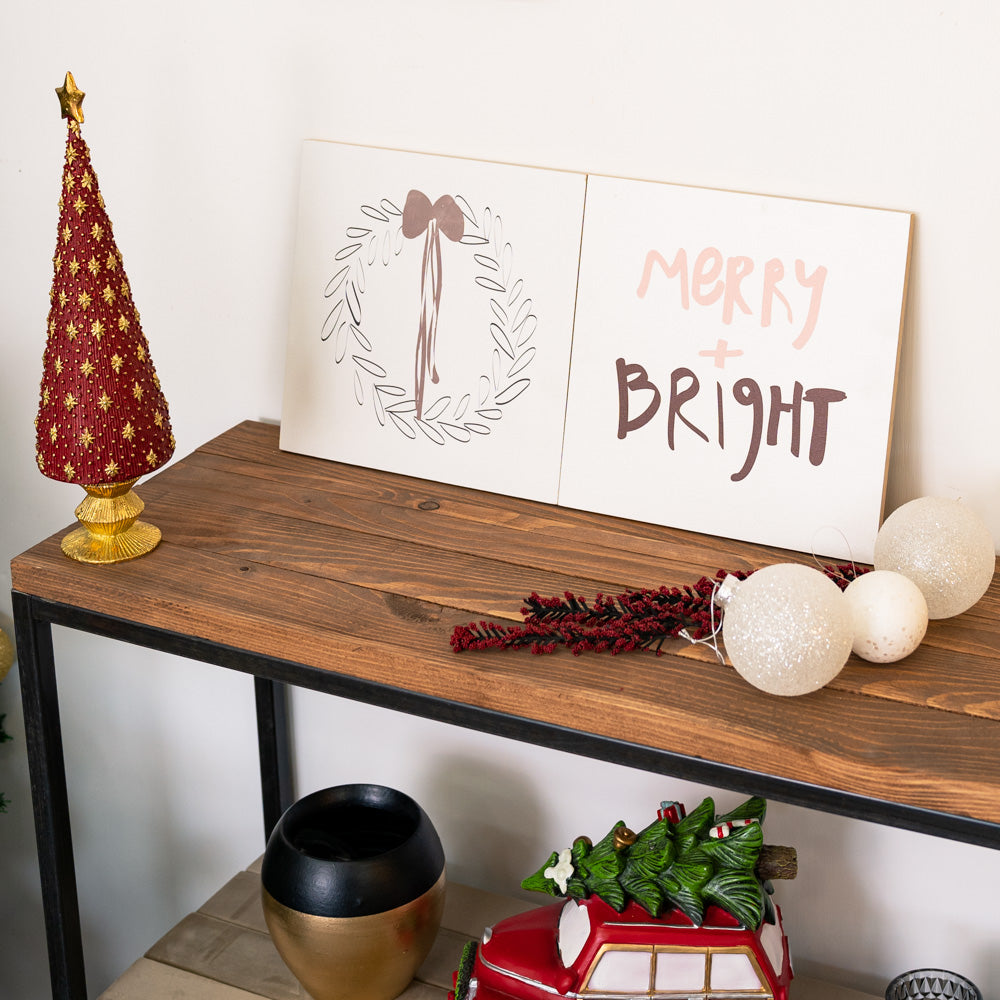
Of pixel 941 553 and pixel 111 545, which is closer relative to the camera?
pixel 941 553

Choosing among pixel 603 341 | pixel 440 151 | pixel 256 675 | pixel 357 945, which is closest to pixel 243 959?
pixel 357 945

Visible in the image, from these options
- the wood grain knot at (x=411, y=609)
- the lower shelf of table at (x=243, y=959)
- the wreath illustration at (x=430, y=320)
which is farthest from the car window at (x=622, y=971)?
the wreath illustration at (x=430, y=320)

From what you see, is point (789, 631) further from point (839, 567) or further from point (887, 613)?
point (839, 567)

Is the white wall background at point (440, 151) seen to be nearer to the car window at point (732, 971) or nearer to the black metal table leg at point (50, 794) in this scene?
the car window at point (732, 971)

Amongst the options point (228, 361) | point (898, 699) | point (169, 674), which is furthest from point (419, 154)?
point (169, 674)

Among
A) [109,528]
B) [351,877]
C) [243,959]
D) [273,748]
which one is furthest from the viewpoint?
[273,748]

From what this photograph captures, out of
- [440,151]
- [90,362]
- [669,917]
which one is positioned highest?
[440,151]

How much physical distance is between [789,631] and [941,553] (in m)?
0.18

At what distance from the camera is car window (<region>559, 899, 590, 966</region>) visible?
104cm

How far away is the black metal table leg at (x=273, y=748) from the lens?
Answer: 1.42 m

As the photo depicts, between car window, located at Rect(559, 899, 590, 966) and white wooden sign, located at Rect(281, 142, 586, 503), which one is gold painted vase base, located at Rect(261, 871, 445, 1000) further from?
white wooden sign, located at Rect(281, 142, 586, 503)

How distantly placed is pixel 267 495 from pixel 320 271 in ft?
0.81

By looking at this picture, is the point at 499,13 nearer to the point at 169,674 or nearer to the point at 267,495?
the point at 267,495

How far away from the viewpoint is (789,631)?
0.78 metres
